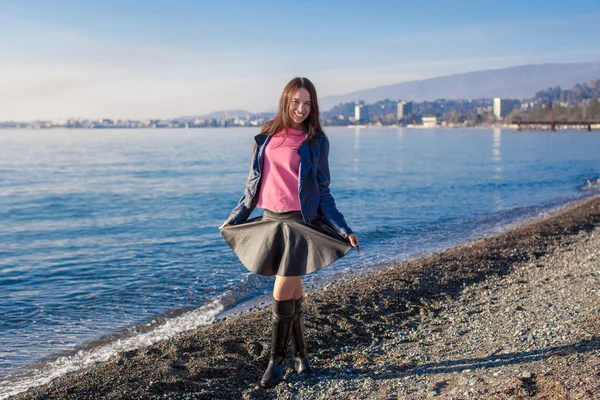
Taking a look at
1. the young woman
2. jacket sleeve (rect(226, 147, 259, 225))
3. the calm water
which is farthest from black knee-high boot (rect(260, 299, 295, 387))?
the calm water

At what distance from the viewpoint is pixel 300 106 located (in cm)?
506

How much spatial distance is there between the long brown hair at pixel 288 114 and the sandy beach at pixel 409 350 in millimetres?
2281

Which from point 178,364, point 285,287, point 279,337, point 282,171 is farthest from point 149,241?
point 282,171

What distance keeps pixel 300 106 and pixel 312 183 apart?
657 mm

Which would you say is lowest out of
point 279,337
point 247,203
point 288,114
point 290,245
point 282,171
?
point 279,337

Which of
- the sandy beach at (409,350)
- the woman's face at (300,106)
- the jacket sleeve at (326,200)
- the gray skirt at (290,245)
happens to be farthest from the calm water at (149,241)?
the woman's face at (300,106)

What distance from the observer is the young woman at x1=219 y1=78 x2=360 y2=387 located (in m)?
5.07

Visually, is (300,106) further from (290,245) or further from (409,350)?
(409,350)

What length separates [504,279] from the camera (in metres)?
9.71

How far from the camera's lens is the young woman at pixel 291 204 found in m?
5.07

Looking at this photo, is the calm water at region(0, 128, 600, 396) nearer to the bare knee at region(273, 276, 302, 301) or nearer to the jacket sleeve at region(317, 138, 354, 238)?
the bare knee at region(273, 276, 302, 301)

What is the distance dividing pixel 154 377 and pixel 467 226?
52.6ft

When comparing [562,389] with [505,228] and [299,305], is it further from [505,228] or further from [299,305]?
[505,228]

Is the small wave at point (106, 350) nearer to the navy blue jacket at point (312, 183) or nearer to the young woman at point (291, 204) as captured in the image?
the young woman at point (291, 204)
